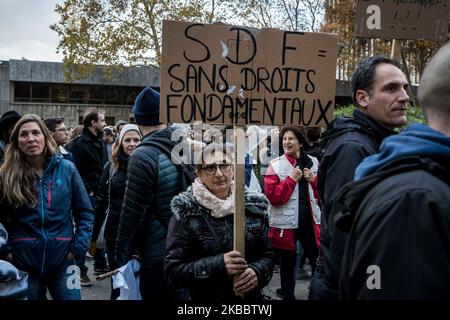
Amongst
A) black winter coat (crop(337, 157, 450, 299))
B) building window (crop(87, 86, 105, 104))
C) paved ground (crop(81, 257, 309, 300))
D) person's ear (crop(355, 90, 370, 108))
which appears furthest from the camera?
building window (crop(87, 86, 105, 104))

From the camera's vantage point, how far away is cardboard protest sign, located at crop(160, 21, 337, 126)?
2.97 m

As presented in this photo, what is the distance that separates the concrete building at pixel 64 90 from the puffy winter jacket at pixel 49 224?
32505mm

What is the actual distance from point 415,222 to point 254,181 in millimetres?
4392

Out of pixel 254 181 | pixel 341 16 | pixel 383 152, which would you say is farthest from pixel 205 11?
pixel 383 152

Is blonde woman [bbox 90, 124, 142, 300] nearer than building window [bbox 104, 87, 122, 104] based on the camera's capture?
Yes

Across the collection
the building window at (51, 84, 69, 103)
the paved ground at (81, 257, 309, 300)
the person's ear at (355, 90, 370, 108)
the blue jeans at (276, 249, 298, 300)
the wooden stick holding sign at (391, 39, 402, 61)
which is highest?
the building window at (51, 84, 69, 103)

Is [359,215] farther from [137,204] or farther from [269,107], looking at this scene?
[137,204]

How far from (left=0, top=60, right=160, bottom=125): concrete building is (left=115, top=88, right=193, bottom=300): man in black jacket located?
33036mm

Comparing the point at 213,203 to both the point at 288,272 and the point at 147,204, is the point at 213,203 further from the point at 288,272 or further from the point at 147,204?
the point at 288,272

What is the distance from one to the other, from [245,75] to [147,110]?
954mm

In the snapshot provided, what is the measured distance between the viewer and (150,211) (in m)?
3.40

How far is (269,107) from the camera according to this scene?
3078 mm

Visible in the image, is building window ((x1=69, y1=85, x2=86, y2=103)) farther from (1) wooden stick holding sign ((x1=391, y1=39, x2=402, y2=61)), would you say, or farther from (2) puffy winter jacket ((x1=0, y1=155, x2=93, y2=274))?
(1) wooden stick holding sign ((x1=391, y1=39, x2=402, y2=61))

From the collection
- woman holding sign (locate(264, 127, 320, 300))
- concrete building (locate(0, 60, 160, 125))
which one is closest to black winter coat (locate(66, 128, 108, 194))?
woman holding sign (locate(264, 127, 320, 300))
